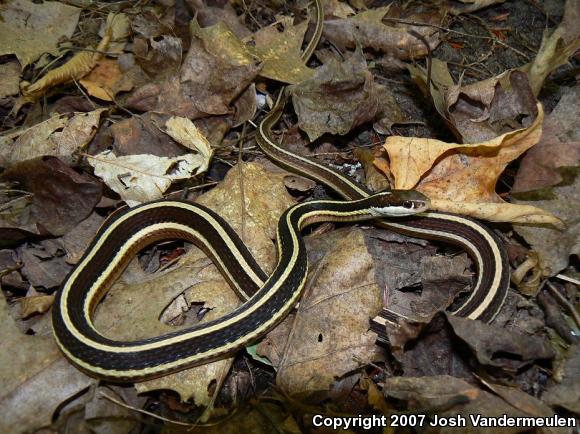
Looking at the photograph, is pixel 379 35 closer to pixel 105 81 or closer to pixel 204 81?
pixel 204 81

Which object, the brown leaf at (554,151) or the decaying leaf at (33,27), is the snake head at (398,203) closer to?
the brown leaf at (554,151)

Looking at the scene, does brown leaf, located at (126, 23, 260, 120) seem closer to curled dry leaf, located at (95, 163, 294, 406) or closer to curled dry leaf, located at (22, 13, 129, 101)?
curled dry leaf, located at (22, 13, 129, 101)

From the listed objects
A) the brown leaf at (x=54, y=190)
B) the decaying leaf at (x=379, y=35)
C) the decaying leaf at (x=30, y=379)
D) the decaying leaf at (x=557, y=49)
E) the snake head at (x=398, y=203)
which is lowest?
the decaying leaf at (x=30, y=379)

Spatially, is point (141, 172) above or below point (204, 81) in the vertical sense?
below

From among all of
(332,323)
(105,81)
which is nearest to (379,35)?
(105,81)

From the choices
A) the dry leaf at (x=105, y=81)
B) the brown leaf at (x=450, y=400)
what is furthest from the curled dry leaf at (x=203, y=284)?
the dry leaf at (x=105, y=81)

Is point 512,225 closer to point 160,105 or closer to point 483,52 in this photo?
point 483,52
